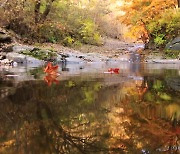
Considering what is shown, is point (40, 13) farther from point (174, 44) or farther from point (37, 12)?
point (174, 44)

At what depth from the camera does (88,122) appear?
14.2 feet

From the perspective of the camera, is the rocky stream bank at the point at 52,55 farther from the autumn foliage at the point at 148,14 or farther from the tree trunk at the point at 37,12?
the tree trunk at the point at 37,12

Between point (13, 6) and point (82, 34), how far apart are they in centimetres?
686

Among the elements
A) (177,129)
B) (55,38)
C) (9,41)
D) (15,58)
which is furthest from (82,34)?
(177,129)

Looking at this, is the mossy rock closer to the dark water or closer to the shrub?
the shrub

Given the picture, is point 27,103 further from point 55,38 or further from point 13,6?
point 55,38

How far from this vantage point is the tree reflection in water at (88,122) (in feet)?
10.7

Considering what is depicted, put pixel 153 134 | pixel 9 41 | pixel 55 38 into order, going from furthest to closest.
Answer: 1. pixel 55 38
2. pixel 9 41
3. pixel 153 134

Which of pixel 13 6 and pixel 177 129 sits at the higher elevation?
pixel 13 6

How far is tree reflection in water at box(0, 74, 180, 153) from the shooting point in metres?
3.27

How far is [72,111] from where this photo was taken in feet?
16.7

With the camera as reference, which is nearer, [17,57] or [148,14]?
[17,57]

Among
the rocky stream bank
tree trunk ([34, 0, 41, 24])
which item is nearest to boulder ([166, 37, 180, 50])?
the rocky stream bank

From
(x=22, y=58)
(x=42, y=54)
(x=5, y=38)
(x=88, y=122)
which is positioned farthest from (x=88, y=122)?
(x=5, y=38)
